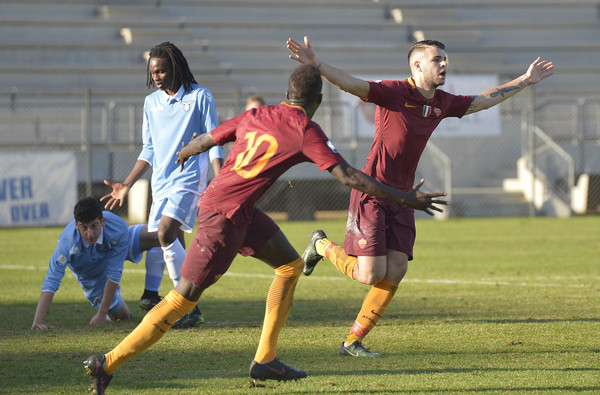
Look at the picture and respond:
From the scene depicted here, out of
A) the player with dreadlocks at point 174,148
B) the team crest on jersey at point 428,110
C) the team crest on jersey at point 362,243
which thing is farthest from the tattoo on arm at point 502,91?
the player with dreadlocks at point 174,148

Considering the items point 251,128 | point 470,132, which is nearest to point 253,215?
point 251,128

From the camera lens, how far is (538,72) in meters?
7.09

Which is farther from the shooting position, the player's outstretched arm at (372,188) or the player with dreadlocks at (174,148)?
the player with dreadlocks at (174,148)

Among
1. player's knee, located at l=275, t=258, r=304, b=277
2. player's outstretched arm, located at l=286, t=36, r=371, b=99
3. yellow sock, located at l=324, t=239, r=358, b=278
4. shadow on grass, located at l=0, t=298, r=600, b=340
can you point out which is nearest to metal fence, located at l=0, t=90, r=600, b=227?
shadow on grass, located at l=0, t=298, r=600, b=340

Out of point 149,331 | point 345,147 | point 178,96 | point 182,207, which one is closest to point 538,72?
point 178,96

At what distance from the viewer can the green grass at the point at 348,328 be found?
5.01 meters

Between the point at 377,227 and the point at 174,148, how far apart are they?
1956 millimetres

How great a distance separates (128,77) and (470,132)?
369 inches

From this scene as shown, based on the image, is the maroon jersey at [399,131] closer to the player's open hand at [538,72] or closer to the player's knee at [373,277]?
the player's knee at [373,277]

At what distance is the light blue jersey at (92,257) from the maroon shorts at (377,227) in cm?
207

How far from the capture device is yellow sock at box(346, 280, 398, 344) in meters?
6.03

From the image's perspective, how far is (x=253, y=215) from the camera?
5043 millimetres

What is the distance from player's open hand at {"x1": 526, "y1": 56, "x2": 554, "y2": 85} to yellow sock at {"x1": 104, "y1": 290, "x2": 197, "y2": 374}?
3.57 meters

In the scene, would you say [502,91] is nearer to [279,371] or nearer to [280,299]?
[280,299]
